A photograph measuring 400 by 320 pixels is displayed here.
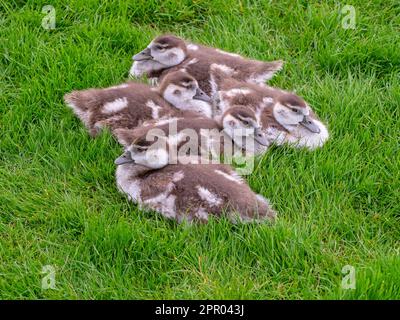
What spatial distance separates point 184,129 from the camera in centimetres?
369

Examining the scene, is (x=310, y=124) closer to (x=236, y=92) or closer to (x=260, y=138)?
(x=260, y=138)

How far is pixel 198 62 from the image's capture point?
4207 mm

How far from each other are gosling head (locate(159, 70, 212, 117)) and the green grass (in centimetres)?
44

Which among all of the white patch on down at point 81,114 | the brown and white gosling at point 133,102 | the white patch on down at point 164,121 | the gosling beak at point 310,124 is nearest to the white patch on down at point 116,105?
the brown and white gosling at point 133,102

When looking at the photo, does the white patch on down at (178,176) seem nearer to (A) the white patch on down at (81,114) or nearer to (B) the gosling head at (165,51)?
(A) the white patch on down at (81,114)

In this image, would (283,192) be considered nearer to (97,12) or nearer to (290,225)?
(290,225)

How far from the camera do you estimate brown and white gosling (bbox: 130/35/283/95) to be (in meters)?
4.19

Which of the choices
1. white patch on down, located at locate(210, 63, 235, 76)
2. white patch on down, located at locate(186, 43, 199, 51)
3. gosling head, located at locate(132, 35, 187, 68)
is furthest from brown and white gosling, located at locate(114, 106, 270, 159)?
white patch on down, located at locate(186, 43, 199, 51)

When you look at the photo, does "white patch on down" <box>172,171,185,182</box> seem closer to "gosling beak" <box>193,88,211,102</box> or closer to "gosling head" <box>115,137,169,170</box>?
"gosling head" <box>115,137,169,170</box>

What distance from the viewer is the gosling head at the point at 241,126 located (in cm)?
373

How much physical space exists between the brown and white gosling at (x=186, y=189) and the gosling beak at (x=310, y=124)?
21.6 inches

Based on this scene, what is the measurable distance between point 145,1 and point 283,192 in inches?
→ 73.7
